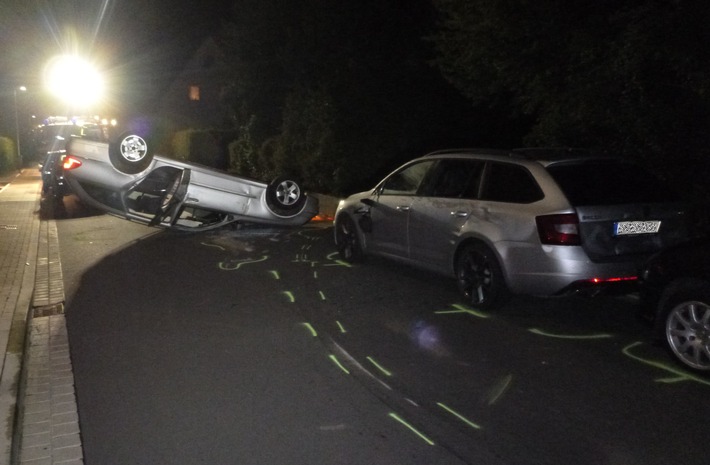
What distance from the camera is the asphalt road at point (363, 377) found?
4719mm

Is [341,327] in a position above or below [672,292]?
below

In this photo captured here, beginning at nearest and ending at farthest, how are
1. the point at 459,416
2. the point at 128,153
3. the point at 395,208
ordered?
the point at 459,416
the point at 395,208
the point at 128,153

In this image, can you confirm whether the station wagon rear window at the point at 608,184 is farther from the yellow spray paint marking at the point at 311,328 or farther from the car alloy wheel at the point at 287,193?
the car alloy wheel at the point at 287,193

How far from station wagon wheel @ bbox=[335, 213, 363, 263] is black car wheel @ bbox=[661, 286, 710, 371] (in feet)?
16.2

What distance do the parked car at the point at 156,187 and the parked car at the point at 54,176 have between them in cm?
589

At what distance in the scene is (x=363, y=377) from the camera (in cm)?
598

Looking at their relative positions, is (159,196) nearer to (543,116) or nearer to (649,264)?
(543,116)

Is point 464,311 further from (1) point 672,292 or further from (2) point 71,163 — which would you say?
(2) point 71,163

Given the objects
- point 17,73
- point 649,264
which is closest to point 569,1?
point 649,264

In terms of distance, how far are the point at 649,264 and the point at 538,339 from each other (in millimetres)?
1187

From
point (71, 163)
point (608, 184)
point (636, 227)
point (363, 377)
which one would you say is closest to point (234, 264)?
point (71, 163)

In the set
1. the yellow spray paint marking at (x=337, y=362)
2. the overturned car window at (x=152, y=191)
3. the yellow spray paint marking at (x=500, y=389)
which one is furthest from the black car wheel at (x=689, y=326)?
the overturned car window at (x=152, y=191)

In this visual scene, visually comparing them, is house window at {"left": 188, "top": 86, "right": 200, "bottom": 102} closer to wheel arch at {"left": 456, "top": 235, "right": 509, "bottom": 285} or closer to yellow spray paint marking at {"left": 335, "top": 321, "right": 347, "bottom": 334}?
wheel arch at {"left": 456, "top": 235, "right": 509, "bottom": 285}

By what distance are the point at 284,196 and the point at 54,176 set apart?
7.60 meters
